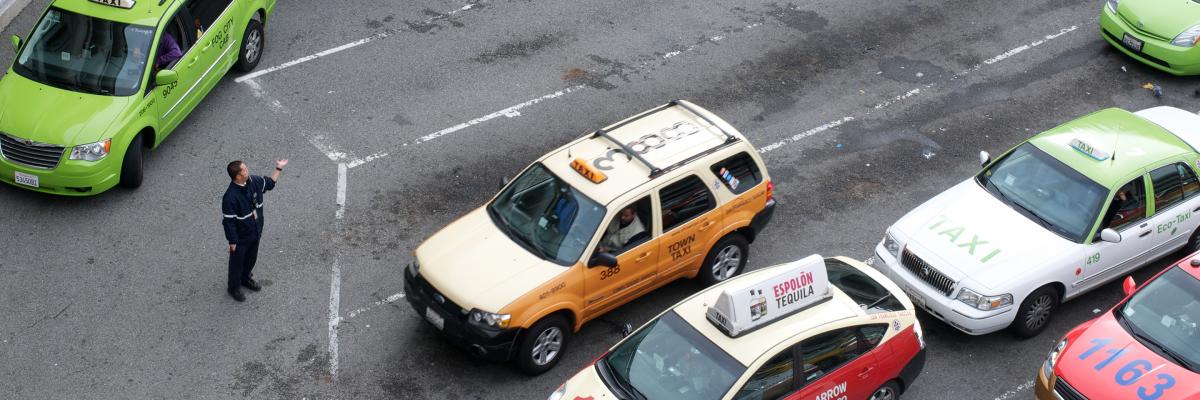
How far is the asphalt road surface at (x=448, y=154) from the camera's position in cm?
1134

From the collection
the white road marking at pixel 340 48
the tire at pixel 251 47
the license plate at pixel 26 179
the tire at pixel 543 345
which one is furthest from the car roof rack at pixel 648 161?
the license plate at pixel 26 179

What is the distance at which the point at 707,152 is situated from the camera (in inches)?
466

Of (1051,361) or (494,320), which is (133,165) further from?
(1051,361)

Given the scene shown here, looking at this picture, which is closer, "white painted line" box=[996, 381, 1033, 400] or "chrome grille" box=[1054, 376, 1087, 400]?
"chrome grille" box=[1054, 376, 1087, 400]

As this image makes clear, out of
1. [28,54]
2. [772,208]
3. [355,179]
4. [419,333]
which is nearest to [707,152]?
[772,208]

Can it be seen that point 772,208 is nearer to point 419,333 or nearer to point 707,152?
point 707,152

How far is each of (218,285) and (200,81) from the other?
3.39m

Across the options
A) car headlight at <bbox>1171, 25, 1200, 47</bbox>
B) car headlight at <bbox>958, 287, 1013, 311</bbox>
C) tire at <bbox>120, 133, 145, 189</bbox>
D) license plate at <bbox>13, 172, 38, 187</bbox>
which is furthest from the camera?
car headlight at <bbox>1171, 25, 1200, 47</bbox>

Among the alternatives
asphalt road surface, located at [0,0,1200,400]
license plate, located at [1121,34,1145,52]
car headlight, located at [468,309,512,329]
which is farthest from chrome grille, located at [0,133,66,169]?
license plate, located at [1121,34,1145,52]

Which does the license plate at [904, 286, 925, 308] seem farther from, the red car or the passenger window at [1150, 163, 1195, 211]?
the passenger window at [1150, 163, 1195, 211]

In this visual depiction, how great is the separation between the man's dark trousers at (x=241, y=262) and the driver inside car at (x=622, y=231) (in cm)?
340

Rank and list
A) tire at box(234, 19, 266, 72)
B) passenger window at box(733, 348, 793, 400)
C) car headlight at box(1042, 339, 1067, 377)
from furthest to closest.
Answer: tire at box(234, 19, 266, 72)
car headlight at box(1042, 339, 1067, 377)
passenger window at box(733, 348, 793, 400)

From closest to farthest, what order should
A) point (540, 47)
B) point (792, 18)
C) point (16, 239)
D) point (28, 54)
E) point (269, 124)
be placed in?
point (16, 239)
point (28, 54)
point (269, 124)
point (540, 47)
point (792, 18)

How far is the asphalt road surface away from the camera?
11336 millimetres
